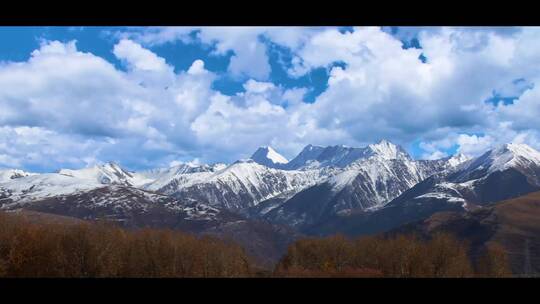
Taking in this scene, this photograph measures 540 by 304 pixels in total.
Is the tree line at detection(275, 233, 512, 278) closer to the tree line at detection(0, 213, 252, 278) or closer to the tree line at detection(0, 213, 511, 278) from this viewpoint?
the tree line at detection(0, 213, 511, 278)

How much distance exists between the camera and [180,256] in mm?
93875

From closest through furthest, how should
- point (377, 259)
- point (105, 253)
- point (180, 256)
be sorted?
point (105, 253) → point (180, 256) → point (377, 259)

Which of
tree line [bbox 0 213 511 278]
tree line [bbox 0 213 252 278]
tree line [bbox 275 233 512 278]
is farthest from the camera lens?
tree line [bbox 275 233 512 278]

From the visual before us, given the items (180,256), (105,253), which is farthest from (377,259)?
(105,253)

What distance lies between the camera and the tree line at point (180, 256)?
81.2 metres

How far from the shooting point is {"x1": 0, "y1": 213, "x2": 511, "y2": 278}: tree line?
266 feet

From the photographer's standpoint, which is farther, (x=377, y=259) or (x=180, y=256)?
(x=377, y=259)

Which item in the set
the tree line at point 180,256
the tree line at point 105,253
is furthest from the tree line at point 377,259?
the tree line at point 105,253

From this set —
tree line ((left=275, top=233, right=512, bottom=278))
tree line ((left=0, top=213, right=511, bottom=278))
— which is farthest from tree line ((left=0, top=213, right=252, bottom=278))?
tree line ((left=275, top=233, right=512, bottom=278))

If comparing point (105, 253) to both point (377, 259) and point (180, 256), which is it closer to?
point (180, 256)
